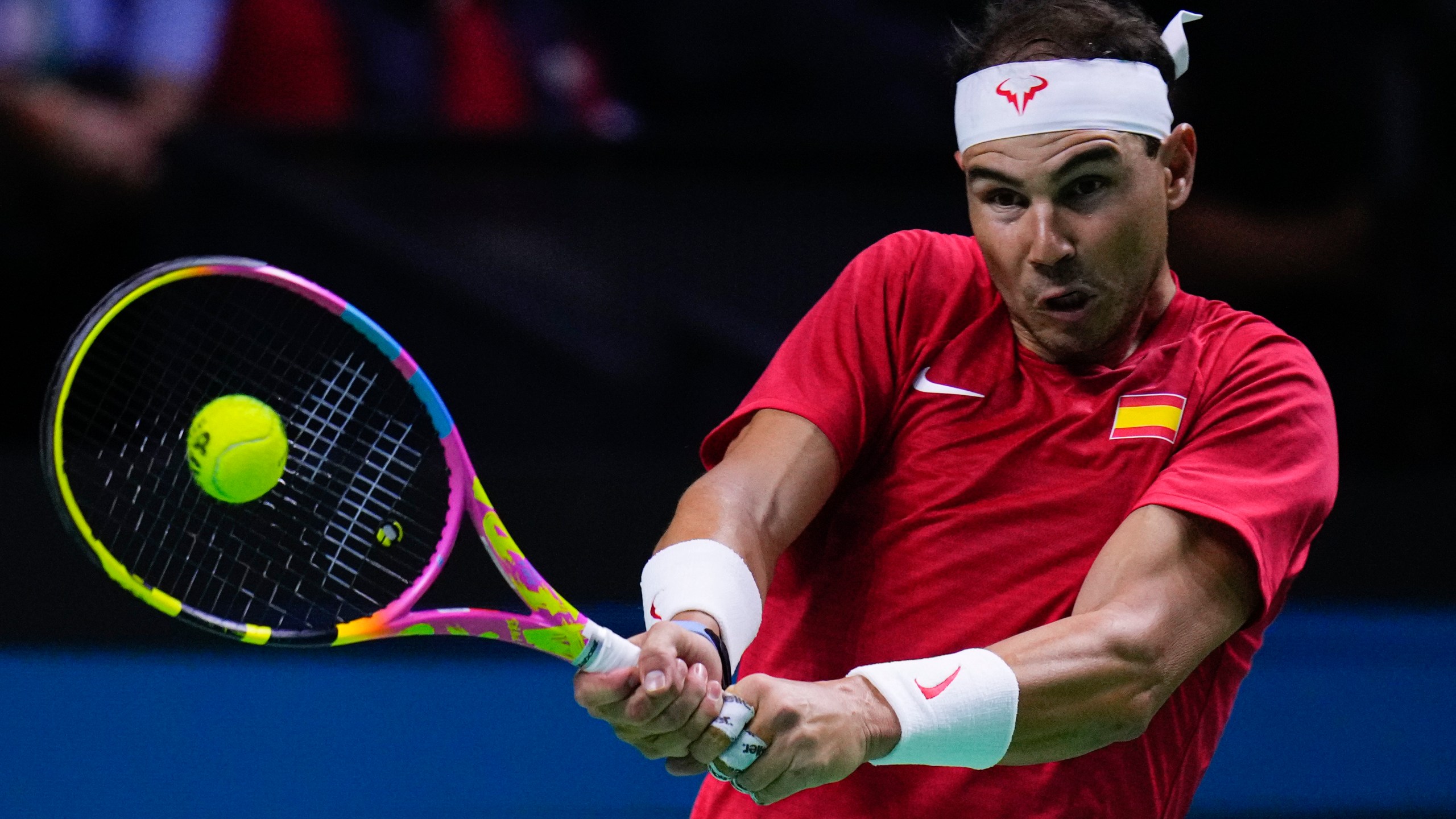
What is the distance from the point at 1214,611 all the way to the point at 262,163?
11.2 feet

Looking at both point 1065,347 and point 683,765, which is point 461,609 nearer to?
point 683,765

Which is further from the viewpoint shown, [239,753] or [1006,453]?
[239,753]

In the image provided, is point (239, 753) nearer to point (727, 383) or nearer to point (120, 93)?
point (727, 383)

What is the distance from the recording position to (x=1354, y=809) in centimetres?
407

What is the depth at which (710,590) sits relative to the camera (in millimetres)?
1868

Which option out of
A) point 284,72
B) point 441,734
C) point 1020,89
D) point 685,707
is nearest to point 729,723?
point 685,707

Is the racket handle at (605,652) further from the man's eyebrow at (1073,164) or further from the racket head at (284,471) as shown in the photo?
the man's eyebrow at (1073,164)

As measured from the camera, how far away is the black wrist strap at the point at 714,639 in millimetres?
1836

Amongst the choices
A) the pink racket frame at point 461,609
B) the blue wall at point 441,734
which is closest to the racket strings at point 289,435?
the blue wall at point 441,734

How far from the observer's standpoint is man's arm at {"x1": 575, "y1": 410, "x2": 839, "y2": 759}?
5.78 ft

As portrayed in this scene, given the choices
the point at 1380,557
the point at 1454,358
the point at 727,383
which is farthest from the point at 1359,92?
the point at 727,383

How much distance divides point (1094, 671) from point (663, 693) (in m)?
0.49

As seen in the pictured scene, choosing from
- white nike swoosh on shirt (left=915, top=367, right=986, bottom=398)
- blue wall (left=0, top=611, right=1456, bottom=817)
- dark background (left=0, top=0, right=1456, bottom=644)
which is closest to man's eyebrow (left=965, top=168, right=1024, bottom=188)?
white nike swoosh on shirt (left=915, top=367, right=986, bottom=398)

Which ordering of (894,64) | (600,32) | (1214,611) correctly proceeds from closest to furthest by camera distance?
(1214,611), (600,32), (894,64)
